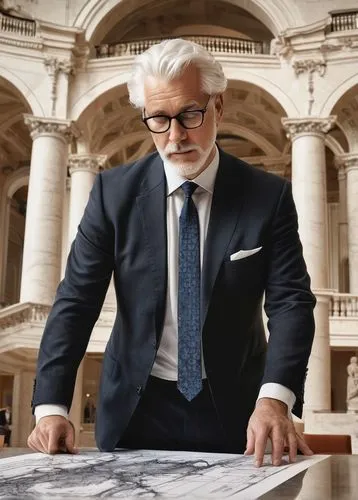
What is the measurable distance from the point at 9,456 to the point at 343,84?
661 inches

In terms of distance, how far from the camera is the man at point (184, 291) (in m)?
2.24

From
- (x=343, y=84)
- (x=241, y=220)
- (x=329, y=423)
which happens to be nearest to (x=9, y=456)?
(x=241, y=220)

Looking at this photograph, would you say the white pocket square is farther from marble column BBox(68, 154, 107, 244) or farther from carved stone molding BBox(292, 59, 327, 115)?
marble column BBox(68, 154, 107, 244)

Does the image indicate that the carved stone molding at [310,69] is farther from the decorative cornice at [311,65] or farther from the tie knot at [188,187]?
the tie knot at [188,187]

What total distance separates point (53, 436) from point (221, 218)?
0.90 meters

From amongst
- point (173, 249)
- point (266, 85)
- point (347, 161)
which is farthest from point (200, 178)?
point (347, 161)

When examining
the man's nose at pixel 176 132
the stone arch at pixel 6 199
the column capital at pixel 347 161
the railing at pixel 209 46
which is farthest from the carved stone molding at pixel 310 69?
the man's nose at pixel 176 132

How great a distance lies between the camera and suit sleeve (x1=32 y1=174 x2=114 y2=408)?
2.30 m

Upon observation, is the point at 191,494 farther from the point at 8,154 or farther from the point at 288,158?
the point at 8,154

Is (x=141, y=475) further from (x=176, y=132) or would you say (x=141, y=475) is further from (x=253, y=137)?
(x=253, y=137)

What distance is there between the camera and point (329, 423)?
14.8 meters

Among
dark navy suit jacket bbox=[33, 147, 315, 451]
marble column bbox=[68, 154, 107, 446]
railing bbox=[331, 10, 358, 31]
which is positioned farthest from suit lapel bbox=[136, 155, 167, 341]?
marble column bbox=[68, 154, 107, 446]

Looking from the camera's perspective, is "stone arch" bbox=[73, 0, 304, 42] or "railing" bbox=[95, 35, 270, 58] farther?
"railing" bbox=[95, 35, 270, 58]

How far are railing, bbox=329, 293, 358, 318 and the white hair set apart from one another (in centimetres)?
1636
